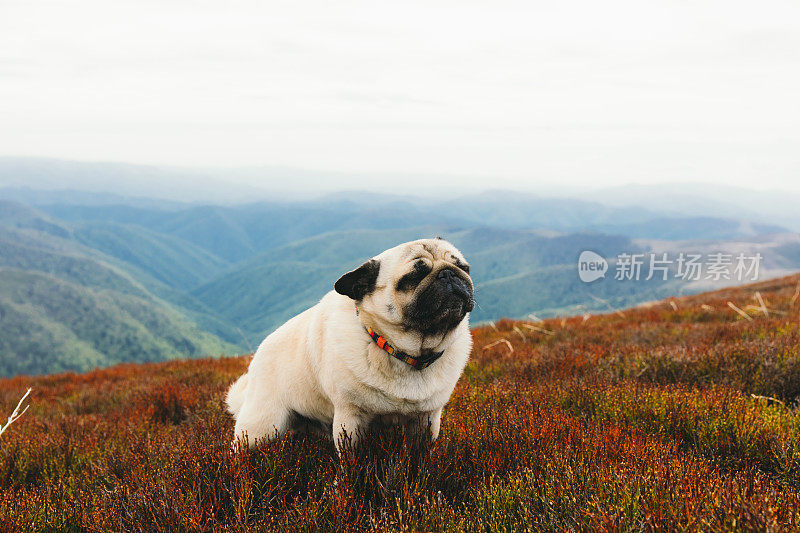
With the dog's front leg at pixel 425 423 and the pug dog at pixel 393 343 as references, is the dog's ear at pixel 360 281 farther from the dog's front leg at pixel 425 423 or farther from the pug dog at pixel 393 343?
the dog's front leg at pixel 425 423

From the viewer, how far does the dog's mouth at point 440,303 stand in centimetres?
280

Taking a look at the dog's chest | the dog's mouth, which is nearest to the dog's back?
the dog's chest

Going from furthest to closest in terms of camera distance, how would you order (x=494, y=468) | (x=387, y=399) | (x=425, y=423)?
(x=425, y=423) → (x=387, y=399) → (x=494, y=468)

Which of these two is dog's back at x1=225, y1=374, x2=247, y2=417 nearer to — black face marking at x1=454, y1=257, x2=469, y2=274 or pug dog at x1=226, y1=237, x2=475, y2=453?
pug dog at x1=226, y1=237, x2=475, y2=453

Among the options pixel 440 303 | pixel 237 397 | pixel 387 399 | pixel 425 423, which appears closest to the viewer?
pixel 440 303

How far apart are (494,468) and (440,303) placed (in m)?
0.97

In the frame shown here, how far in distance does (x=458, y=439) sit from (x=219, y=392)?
4.14 metres

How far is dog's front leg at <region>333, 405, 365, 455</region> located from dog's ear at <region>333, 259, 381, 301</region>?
0.72 m

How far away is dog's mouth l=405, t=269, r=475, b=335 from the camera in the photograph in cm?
280

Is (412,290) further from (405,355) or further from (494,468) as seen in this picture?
(494,468)

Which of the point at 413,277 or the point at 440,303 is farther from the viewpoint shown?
the point at 413,277

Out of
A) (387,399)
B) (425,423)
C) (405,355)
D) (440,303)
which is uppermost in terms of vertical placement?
(440,303)

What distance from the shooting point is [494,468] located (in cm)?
257

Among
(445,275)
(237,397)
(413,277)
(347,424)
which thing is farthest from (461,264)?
(237,397)
